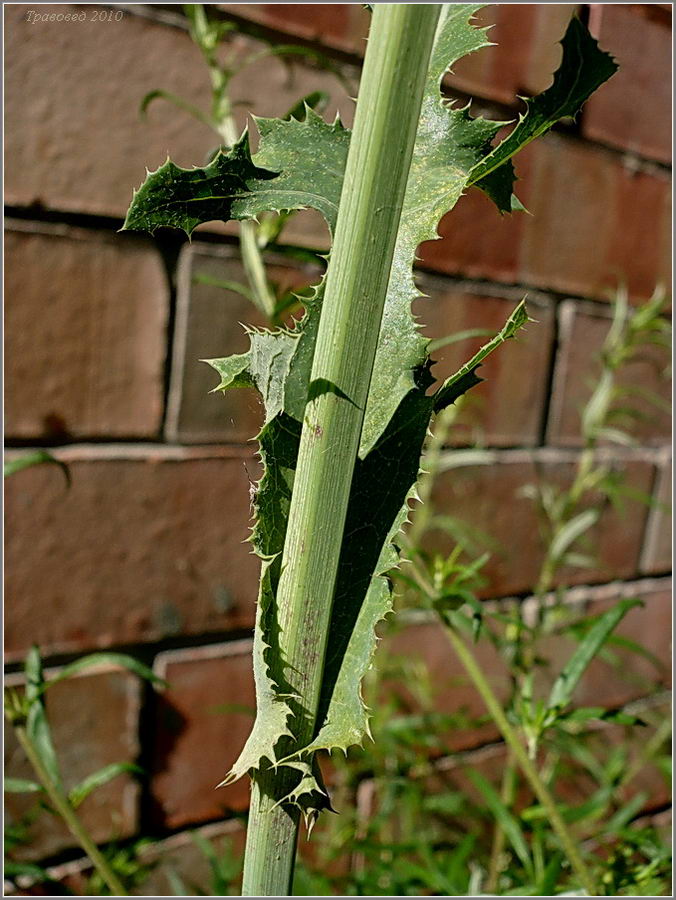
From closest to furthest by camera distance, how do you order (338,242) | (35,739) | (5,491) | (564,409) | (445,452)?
(338,242)
(35,739)
(5,491)
(445,452)
(564,409)

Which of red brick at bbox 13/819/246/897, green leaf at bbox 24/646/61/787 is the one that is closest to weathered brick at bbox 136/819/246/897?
red brick at bbox 13/819/246/897

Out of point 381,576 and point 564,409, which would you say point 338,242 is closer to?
point 381,576

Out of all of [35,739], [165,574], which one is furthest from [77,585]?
[35,739]

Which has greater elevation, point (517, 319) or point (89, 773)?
point (517, 319)

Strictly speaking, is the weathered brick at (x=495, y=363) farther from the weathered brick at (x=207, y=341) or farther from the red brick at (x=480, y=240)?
the weathered brick at (x=207, y=341)

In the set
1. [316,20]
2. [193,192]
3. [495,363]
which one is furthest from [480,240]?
[193,192]

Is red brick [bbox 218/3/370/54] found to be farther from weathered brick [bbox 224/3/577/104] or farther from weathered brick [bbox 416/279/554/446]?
weathered brick [bbox 416/279/554/446]

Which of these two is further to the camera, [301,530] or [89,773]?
[89,773]
